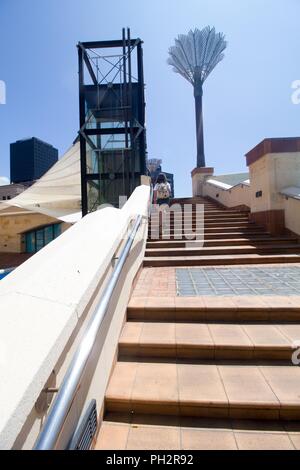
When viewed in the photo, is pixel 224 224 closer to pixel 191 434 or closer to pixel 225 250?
pixel 225 250

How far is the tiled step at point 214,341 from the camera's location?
2.02 m

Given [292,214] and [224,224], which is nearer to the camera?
[292,214]

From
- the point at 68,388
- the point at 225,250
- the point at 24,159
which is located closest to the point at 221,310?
the point at 68,388

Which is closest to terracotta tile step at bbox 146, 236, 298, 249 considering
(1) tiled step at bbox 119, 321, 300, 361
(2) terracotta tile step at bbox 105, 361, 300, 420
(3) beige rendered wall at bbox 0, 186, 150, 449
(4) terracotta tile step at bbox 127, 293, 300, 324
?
(4) terracotta tile step at bbox 127, 293, 300, 324

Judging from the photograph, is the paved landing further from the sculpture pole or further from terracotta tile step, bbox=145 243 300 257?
the sculpture pole

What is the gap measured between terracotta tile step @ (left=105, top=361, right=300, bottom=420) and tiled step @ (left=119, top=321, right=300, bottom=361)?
98 mm

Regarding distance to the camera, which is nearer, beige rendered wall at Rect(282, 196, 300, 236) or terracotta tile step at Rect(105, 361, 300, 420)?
terracotta tile step at Rect(105, 361, 300, 420)

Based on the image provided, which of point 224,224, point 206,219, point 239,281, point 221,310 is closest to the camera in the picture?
point 221,310

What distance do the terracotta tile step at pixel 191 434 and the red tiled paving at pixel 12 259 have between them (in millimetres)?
13618

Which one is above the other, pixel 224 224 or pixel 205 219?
pixel 205 219

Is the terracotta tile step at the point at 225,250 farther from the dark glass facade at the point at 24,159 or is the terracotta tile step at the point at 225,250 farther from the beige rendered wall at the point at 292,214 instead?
the dark glass facade at the point at 24,159

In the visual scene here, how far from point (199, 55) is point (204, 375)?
21.4 meters

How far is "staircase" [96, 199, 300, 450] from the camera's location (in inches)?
60.1

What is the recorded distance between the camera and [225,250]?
4855 millimetres
